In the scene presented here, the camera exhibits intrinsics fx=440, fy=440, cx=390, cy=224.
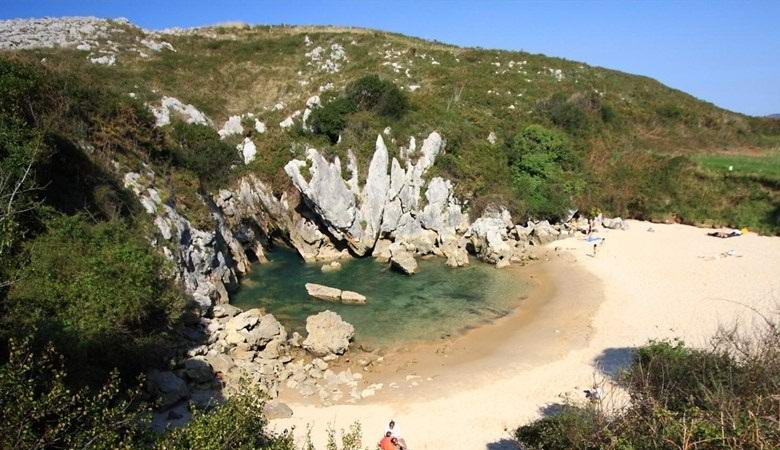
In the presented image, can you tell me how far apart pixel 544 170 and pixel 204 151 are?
27.9 metres

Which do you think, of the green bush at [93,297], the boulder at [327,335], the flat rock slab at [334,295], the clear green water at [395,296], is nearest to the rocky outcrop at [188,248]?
the clear green water at [395,296]

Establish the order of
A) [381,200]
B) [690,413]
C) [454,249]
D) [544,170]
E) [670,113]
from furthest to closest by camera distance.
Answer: [670,113] < [544,170] < [381,200] < [454,249] < [690,413]

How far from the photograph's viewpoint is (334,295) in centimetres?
2681

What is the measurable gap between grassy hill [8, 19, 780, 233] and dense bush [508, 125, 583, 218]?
28 centimetres

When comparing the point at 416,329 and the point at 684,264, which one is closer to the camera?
the point at 416,329

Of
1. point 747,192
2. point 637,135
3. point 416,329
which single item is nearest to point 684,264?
point 747,192

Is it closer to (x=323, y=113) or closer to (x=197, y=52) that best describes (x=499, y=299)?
(x=323, y=113)

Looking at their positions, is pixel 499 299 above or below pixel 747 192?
below

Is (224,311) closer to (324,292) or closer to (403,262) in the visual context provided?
(324,292)

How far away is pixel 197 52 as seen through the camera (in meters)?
59.8

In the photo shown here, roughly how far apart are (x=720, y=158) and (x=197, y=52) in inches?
2488

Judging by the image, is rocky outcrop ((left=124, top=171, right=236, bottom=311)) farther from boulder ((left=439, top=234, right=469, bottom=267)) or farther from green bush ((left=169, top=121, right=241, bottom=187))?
boulder ((left=439, top=234, right=469, bottom=267))

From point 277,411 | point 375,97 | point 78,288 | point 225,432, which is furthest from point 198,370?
point 375,97

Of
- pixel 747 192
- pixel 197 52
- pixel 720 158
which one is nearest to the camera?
pixel 747 192
